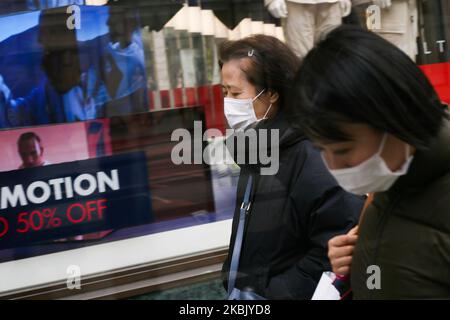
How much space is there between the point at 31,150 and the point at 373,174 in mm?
2381

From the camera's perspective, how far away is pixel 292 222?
1731mm

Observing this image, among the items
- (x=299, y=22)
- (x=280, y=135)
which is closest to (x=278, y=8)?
(x=299, y=22)

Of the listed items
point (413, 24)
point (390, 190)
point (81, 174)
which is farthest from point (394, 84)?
point (413, 24)

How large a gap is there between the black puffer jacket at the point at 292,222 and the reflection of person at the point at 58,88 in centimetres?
163

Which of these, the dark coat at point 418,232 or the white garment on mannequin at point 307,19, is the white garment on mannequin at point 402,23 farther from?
the dark coat at point 418,232

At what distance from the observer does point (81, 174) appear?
316 cm

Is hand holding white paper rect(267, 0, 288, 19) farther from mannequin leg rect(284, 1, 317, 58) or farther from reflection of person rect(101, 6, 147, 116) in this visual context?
reflection of person rect(101, 6, 147, 116)

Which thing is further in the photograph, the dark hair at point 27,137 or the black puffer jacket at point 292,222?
the dark hair at point 27,137

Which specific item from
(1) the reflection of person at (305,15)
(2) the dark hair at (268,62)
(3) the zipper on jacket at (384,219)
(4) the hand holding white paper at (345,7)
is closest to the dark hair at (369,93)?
(3) the zipper on jacket at (384,219)

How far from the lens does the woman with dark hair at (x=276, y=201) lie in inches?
66.3

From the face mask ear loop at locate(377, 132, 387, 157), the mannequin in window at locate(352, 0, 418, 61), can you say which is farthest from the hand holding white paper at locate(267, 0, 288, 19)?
the face mask ear loop at locate(377, 132, 387, 157)

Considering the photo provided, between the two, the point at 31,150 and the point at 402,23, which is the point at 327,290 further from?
the point at 402,23

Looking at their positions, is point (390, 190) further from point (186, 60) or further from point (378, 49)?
point (186, 60)

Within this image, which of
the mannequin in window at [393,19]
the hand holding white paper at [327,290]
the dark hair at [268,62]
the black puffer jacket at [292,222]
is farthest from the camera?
the mannequin in window at [393,19]
